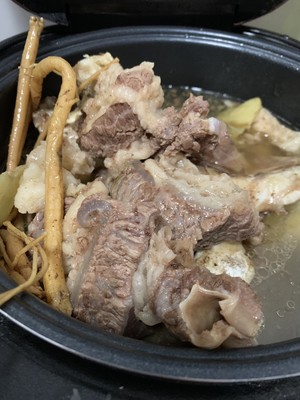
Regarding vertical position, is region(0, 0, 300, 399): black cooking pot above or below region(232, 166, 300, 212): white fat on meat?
above

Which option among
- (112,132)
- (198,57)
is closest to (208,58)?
(198,57)

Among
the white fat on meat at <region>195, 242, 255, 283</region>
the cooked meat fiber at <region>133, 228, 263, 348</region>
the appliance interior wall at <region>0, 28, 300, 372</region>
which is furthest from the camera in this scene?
the appliance interior wall at <region>0, 28, 300, 372</region>

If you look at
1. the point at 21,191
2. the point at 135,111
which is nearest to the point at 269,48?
the point at 135,111

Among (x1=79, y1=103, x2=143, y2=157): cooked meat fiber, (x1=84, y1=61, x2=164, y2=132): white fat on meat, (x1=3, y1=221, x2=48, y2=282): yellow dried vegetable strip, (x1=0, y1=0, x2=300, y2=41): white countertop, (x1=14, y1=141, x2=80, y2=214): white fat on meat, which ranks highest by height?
(x1=0, y1=0, x2=300, y2=41): white countertop

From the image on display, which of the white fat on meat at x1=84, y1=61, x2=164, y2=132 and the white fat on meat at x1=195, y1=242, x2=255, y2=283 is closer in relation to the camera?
the white fat on meat at x1=195, y1=242, x2=255, y2=283

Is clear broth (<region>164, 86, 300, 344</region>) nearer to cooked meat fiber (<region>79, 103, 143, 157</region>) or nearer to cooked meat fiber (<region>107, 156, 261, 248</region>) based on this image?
cooked meat fiber (<region>107, 156, 261, 248</region>)

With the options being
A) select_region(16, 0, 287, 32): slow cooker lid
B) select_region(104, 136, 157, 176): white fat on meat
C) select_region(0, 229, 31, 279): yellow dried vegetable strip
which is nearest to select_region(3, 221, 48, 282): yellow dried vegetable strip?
select_region(0, 229, 31, 279): yellow dried vegetable strip

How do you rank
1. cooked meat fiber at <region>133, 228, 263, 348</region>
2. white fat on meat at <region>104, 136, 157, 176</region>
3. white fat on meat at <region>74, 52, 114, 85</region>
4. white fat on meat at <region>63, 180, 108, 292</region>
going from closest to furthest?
cooked meat fiber at <region>133, 228, 263, 348</region> → white fat on meat at <region>63, 180, 108, 292</region> → white fat on meat at <region>104, 136, 157, 176</region> → white fat on meat at <region>74, 52, 114, 85</region>

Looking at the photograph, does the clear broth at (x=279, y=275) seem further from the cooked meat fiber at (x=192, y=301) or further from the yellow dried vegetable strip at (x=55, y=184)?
the yellow dried vegetable strip at (x=55, y=184)
